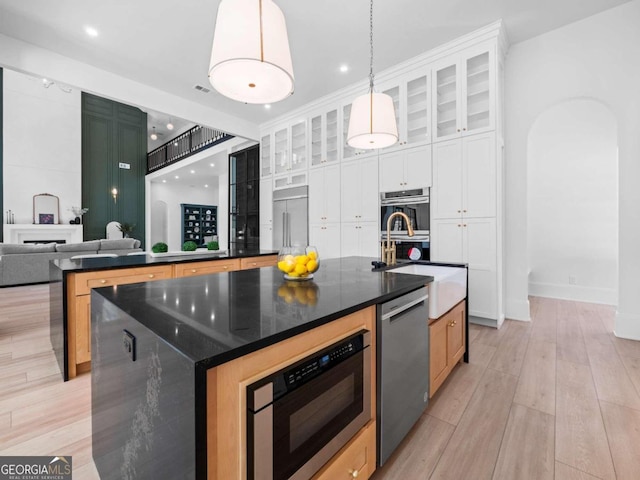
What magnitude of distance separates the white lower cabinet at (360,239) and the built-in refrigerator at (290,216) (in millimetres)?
917

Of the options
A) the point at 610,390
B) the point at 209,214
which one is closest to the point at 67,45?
the point at 610,390

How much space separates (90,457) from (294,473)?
1294 millimetres

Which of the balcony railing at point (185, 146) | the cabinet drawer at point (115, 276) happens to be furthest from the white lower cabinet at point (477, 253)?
the balcony railing at point (185, 146)

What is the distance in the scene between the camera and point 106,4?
10.2ft

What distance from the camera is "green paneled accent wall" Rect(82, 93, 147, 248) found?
33.3 ft

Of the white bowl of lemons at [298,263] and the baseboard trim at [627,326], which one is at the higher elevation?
the white bowl of lemons at [298,263]

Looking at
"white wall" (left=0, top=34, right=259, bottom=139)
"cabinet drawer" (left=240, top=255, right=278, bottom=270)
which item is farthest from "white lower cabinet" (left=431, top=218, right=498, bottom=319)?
"white wall" (left=0, top=34, right=259, bottom=139)

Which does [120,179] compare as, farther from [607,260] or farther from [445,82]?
[607,260]

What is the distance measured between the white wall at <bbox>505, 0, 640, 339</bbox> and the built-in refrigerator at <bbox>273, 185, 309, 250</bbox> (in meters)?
3.29

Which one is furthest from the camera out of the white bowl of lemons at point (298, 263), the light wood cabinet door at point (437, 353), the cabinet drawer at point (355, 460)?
the light wood cabinet door at point (437, 353)

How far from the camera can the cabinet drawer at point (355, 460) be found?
3.44ft

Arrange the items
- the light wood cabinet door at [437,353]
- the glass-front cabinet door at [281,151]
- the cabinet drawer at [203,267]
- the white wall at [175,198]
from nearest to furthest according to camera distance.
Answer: the light wood cabinet door at [437,353], the cabinet drawer at [203,267], the glass-front cabinet door at [281,151], the white wall at [175,198]

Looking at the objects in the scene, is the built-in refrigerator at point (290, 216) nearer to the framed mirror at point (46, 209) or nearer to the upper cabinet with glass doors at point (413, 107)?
the upper cabinet with glass doors at point (413, 107)

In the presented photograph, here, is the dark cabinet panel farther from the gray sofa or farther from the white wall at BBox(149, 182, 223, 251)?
the white wall at BBox(149, 182, 223, 251)
